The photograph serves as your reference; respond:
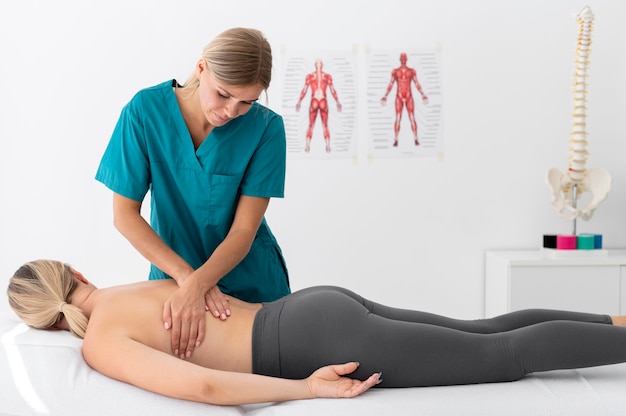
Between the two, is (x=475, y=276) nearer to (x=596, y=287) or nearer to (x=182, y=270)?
(x=596, y=287)

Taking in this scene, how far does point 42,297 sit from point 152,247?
28 cm

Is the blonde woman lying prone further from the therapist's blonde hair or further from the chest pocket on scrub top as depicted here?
the therapist's blonde hair

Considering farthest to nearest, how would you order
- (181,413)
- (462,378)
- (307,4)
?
1. (307,4)
2. (462,378)
3. (181,413)

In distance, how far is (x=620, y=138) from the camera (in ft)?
10.9

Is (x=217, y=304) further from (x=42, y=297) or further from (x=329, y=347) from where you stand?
(x=42, y=297)

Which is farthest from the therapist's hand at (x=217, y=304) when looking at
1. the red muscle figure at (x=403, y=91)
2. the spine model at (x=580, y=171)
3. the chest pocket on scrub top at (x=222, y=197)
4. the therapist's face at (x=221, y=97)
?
the spine model at (x=580, y=171)

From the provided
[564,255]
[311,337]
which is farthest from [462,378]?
[564,255]

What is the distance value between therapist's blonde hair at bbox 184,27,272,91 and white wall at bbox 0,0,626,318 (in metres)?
1.65

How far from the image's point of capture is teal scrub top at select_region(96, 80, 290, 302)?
1.85m

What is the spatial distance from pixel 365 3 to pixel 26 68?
157 centimetres

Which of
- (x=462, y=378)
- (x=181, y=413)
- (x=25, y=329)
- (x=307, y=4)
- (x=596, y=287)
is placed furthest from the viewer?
(x=307, y=4)

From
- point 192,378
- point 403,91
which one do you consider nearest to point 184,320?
point 192,378

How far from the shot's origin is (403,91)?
3.27 meters

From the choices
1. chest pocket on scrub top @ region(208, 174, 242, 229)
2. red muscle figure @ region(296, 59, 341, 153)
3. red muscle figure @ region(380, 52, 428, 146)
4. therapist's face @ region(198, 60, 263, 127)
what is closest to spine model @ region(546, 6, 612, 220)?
red muscle figure @ region(380, 52, 428, 146)
